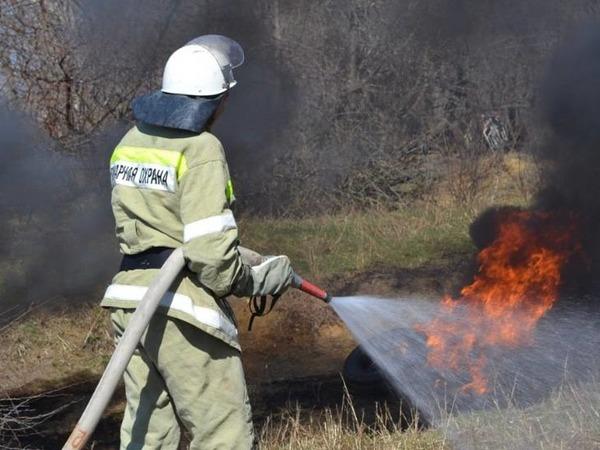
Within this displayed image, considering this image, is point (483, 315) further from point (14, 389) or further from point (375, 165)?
point (375, 165)

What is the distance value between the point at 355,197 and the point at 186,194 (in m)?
9.22

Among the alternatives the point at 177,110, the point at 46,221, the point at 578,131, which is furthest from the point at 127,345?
the point at 578,131

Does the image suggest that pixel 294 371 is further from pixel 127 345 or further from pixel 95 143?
pixel 127 345

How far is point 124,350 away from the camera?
326cm

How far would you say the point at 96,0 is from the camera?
934cm

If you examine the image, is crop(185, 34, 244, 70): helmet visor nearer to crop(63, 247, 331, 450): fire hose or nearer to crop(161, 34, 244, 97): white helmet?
crop(161, 34, 244, 97): white helmet

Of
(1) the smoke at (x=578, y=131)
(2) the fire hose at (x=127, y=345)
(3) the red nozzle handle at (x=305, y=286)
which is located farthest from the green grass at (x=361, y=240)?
(2) the fire hose at (x=127, y=345)

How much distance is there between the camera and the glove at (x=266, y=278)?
3.50 m

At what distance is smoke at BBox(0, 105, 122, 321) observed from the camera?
8.23 metres

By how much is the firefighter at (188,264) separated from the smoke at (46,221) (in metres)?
4.96

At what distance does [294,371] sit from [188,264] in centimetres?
487

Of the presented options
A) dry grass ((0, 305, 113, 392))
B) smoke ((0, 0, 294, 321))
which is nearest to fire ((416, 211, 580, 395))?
dry grass ((0, 305, 113, 392))

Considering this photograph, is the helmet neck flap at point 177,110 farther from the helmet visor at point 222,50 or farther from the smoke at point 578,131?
the smoke at point 578,131

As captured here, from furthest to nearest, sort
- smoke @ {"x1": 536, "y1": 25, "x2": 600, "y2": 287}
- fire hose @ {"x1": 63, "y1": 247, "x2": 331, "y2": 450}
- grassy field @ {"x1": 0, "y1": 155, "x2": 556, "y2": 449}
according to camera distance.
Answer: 1. smoke @ {"x1": 536, "y1": 25, "x2": 600, "y2": 287}
2. grassy field @ {"x1": 0, "y1": 155, "x2": 556, "y2": 449}
3. fire hose @ {"x1": 63, "y1": 247, "x2": 331, "y2": 450}
